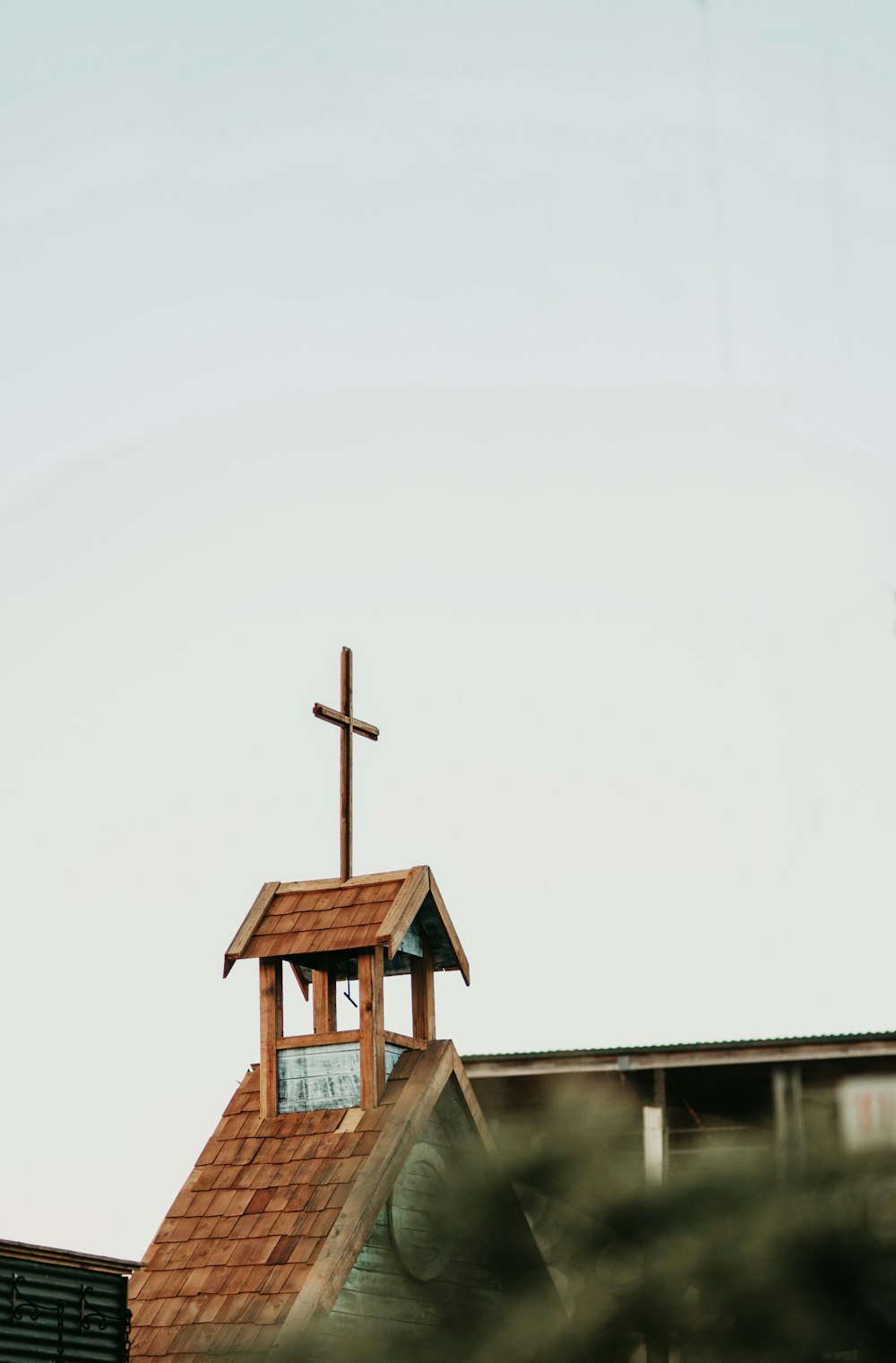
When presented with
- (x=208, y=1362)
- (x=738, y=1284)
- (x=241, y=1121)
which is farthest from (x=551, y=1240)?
(x=241, y=1121)

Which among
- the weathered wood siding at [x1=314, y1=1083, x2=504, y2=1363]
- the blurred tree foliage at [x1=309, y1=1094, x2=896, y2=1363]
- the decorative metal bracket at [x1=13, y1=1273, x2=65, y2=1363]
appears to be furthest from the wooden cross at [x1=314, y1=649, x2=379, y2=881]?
the blurred tree foliage at [x1=309, y1=1094, x2=896, y2=1363]

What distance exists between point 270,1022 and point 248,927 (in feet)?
2.94

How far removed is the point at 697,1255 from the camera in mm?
7488

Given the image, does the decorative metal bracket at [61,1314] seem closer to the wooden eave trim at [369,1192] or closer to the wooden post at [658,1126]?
the wooden eave trim at [369,1192]

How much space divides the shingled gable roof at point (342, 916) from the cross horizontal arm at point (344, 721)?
1.54 metres

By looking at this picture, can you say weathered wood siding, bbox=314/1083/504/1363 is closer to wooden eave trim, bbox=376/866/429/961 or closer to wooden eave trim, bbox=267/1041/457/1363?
wooden eave trim, bbox=267/1041/457/1363

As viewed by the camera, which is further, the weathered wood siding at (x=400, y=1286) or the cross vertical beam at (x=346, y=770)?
the cross vertical beam at (x=346, y=770)

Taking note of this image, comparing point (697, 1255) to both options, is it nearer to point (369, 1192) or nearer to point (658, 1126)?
point (369, 1192)

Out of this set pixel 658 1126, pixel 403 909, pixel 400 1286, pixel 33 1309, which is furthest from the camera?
pixel 658 1126

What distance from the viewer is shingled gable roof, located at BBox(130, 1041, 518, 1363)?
51.2 ft

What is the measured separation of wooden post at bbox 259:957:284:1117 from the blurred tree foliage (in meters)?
9.64

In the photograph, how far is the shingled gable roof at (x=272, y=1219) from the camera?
51.2ft

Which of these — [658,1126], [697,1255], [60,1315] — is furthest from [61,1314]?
[658,1126]

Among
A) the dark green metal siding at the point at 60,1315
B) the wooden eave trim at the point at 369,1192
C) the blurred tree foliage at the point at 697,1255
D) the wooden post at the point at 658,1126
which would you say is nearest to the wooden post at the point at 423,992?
the wooden eave trim at the point at 369,1192
